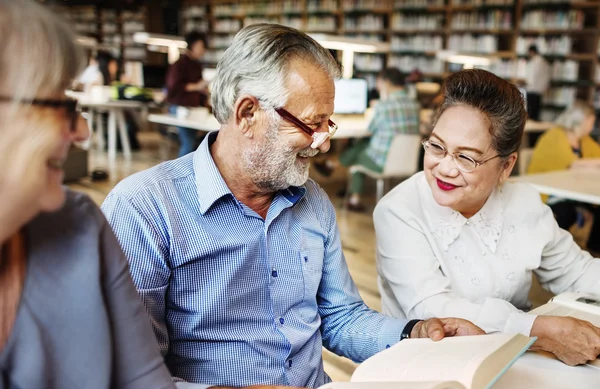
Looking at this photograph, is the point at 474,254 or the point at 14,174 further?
the point at 474,254

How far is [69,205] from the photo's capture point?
0.69 meters

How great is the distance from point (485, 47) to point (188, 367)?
7970 millimetres

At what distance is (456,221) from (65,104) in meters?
1.11

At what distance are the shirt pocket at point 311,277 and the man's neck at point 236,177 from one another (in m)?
0.13

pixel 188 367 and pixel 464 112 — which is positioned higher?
pixel 464 112

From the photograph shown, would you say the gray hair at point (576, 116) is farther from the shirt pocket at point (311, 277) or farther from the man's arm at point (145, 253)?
the man's arm at point (145, 253)

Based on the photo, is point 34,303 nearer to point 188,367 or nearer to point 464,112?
point 188,367

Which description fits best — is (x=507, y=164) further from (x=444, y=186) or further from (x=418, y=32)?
(x=418, y=32)

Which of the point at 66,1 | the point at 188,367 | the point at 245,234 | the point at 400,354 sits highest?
the point at 66,1

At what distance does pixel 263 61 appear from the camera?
1.14 metres

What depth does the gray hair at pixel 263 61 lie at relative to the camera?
45.0 inches

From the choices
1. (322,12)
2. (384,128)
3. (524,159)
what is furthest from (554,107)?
(322,12)

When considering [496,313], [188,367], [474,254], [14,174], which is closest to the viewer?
[14,174]

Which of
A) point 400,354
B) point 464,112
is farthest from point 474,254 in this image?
point 400,354
